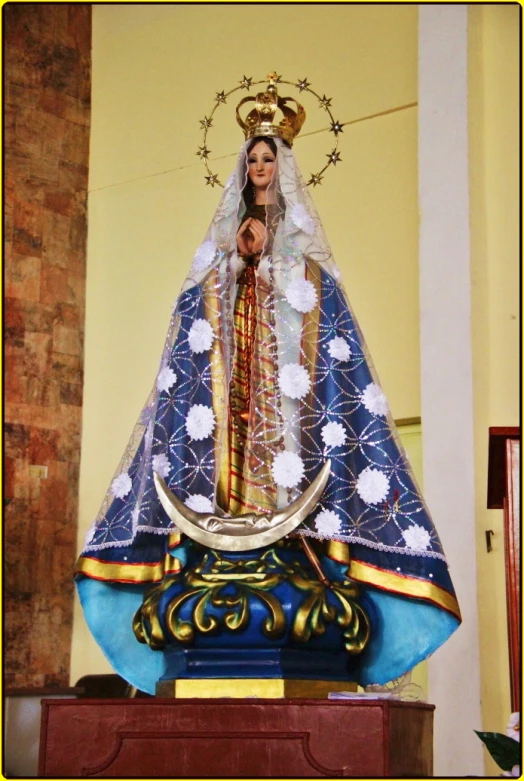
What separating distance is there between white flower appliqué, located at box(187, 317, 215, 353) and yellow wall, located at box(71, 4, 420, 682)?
1482mm

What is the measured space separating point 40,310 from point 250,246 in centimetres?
235

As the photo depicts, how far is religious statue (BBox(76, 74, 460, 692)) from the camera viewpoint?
2.89 metres

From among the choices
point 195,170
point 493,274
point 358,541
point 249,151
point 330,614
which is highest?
point 195,170

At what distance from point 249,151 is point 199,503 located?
3.12ft

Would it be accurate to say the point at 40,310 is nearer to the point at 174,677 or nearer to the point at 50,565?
the point at 50,565

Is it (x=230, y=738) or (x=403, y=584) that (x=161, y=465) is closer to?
(x=403, y=584)

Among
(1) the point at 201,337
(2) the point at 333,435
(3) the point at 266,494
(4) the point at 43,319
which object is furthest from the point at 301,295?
(4) the point at 43,319

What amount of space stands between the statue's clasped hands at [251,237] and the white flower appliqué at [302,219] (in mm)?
87

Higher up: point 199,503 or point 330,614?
point 199,503

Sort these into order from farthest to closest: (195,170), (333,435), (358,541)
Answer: (195,170)
(333,435)
(358,541)

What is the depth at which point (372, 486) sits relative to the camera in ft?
10.0

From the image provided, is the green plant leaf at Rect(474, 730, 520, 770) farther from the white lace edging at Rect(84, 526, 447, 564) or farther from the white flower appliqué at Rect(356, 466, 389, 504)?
the white flower appliqué at Rect(356, 466, 389, 504)

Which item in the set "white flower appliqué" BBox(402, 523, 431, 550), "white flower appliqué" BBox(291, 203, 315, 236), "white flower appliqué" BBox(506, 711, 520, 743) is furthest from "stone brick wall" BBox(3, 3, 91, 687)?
"white flower appliqué" BBox(506, 711, 520, 743)

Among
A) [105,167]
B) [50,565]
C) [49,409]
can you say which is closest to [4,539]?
[50,565]
